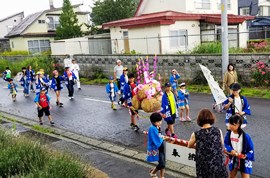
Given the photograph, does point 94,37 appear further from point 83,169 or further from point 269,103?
point 83,169

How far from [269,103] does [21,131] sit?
886 centimetres

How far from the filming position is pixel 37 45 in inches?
1508

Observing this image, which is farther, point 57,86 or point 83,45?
point 83,45

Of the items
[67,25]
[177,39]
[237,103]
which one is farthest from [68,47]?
[237,103]

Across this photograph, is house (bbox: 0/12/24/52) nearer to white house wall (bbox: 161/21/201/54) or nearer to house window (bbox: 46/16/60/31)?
house window (bbox: 46/16/60/31)

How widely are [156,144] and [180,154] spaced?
2.40 ft

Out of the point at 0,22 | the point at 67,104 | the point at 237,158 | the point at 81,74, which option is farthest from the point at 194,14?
the point at 0,22

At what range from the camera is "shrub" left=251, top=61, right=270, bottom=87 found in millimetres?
13625

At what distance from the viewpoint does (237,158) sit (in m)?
5.27

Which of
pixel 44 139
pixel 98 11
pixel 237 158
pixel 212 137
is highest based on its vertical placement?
pixel 98 11

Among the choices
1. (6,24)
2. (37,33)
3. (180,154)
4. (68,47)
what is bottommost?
(180,154)

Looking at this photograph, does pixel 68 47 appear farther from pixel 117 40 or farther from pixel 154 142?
pixel 154 142

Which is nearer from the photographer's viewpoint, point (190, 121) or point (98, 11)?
point (190, 121)

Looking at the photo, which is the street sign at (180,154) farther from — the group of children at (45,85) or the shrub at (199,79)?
the shrub at (199,79)
